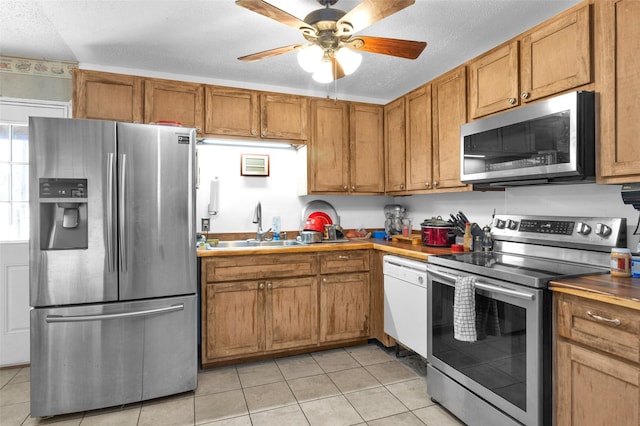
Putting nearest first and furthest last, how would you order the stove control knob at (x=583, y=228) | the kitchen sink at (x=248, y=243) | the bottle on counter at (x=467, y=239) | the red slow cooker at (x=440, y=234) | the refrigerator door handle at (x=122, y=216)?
1. the stove control knob at (x=583, y=228)
2. the refrigerator door handle at (x=122, y=216)
3. the bottle on counter at (x=467, y=239)
4. the red slow cooker at (x=440, y=234)
5. the kitchen sink at (x=248, y=243)

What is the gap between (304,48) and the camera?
1.92 m

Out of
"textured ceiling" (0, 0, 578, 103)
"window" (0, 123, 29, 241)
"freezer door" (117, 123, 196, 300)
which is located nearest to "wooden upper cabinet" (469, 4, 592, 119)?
"textured ceiling" (0, 0, 578, 103)

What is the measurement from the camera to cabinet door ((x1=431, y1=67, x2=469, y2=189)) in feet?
8.39

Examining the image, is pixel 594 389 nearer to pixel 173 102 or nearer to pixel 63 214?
pixel 63 214

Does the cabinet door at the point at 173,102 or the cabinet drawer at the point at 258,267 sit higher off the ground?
the cabinet door at the point at 173,102

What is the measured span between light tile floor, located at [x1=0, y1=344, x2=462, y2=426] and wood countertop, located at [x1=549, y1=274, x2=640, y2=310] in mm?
1067

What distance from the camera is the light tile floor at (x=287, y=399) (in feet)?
6.69

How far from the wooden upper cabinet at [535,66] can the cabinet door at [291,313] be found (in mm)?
1841

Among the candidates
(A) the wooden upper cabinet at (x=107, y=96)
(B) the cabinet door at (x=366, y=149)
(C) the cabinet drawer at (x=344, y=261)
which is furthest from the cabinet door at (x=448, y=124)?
(A) the wooden upper cabinet at (x=107, y=96)

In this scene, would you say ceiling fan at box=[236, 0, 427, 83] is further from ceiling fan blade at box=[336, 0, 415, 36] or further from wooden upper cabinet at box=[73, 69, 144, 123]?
wooden upper cabinet at box=[73, 69, 144, 123]

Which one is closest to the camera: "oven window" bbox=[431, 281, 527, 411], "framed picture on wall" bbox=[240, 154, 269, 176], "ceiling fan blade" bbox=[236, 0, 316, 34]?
"ceiling fan blade" bbox=[236, 0, 316, 34]

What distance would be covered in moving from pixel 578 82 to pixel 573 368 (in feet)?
4.48

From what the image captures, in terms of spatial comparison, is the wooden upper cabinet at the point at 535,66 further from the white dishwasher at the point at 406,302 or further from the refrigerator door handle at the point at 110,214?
the refrigerator door handle at the point at 110,214

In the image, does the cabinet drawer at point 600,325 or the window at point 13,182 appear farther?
the window at point 13,182
